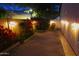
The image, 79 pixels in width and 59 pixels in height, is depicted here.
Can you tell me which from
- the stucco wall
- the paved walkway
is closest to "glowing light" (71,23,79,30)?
the stucco wall

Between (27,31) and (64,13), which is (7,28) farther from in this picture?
(64,13)

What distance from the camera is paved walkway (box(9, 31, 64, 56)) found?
90.9 inches

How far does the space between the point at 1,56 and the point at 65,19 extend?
0.67 meters

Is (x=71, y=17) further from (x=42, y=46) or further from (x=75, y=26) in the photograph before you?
(x=42, y=46)

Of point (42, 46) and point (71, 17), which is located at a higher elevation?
point (71, 17)

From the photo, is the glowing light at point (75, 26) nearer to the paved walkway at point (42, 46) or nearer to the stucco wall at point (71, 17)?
the stucco wall at point (71, 17)

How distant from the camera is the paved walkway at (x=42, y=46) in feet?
7.57

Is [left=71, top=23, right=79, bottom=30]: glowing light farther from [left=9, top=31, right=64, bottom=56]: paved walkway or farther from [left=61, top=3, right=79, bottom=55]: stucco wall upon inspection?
[left=9, top=31, right=64, bottom=56]: paved walkway

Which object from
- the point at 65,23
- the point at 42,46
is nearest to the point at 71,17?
the point at 65,23

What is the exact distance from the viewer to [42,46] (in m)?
2.31

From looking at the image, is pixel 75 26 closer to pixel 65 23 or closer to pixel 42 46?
pixel 65 23

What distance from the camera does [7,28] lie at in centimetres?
230

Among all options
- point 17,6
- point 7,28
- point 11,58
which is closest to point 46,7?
point 17,6

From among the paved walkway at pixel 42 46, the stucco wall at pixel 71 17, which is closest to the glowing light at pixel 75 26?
the stucco wall at pixel 71 17
